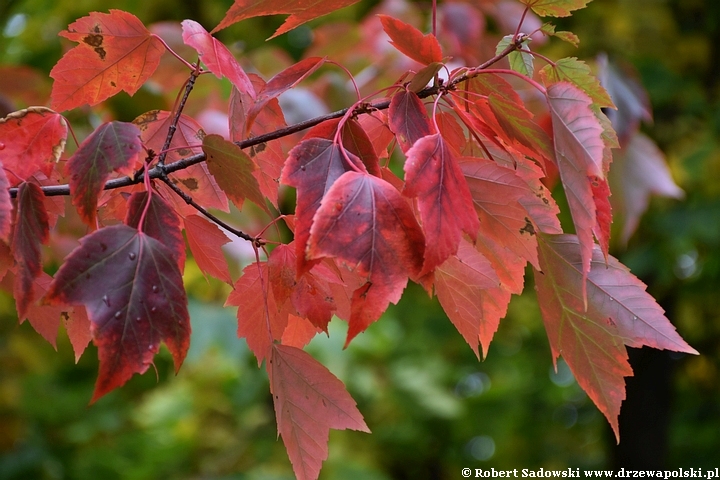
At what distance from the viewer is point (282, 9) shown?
547 millimetres

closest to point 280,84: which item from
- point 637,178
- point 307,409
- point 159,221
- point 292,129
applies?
point 292,129

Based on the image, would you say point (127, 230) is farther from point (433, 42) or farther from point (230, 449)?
point (230, 449)

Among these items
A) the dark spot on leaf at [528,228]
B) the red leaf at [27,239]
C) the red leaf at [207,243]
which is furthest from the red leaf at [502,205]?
the red leaf at [27,239]

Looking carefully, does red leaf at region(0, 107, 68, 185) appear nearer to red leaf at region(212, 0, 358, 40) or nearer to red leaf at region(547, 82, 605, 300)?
red leaf at region(212, 0, 358, 40)

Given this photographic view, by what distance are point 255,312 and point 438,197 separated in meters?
0.23

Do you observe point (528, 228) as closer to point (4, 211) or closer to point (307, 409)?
point (307, 409)

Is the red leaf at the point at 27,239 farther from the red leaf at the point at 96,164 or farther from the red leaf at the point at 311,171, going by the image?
the red leaf at the point at 311,171

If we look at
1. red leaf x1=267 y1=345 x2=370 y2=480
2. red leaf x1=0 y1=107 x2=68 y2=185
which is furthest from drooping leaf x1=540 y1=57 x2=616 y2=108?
red leaf x1=0 y1=107 x2=68 y2=185

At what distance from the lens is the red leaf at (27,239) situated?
486mm

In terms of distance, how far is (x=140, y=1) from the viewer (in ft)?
8.38

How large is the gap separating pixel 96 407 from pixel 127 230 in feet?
9.53

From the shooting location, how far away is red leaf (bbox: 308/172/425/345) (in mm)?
438

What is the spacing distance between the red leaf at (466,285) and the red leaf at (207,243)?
7.3 inches

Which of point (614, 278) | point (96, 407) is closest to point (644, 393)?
point (96, 407)
